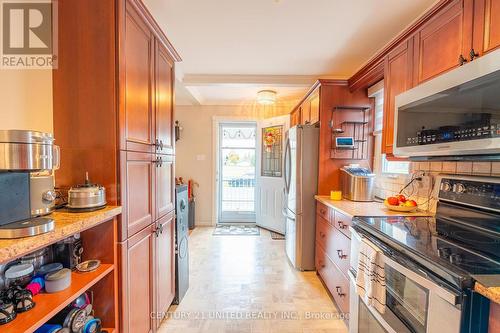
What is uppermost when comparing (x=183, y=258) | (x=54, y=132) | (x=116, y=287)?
(x=54, y=132)

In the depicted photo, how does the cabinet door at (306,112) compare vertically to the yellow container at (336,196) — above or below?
above

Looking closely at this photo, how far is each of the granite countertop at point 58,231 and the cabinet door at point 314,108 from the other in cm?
239

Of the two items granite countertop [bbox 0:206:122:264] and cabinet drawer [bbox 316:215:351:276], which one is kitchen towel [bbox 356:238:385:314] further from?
granite countertop [bbox 0:206:122:264]

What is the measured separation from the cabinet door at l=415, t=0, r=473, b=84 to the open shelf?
213cm

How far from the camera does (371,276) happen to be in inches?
51.8

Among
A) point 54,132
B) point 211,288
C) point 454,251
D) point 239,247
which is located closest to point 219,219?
point 239,247

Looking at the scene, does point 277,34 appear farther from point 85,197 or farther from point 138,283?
point 138,283

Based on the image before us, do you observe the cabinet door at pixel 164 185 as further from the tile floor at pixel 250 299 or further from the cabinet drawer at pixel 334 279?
the cabinet drawer at pixel 334 279

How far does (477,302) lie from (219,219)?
4.37 meters

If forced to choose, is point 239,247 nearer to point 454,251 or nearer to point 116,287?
point 116,287

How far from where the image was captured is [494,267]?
0.85 m

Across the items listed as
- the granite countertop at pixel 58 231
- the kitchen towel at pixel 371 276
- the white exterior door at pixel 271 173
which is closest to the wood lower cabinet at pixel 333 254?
the kitchen towel at pixel 371 276

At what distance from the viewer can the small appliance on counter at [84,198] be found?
1.10m

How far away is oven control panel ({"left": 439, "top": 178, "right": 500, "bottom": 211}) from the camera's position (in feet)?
4.06
